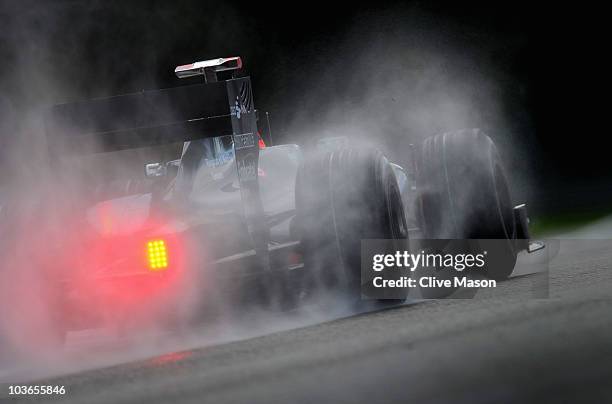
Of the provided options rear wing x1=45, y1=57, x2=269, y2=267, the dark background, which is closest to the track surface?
rear wing x1=45, y1=57, x2=269, y2=267

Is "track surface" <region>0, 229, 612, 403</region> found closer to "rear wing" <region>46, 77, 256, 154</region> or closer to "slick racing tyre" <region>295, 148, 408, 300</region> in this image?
"slick racing tyre" <region>295, 148, 408, 300</region>

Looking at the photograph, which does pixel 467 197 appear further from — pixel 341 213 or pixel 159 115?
pixel 159 115

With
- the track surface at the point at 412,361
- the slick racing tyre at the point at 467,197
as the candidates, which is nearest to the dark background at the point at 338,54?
the slick racing tyre at the point at 467,197

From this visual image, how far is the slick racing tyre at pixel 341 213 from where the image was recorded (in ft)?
17.9

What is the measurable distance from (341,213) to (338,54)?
9.81m

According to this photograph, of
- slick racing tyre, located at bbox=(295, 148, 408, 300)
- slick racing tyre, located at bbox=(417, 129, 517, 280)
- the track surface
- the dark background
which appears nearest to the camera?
the track surface

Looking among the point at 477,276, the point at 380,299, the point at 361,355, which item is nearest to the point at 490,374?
the point at 361,355

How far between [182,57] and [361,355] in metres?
11.2

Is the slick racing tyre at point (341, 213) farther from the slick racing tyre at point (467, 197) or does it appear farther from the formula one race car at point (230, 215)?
the slick racing tyre at point (467, 197)

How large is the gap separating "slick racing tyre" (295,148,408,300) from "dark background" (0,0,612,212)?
26.8ft

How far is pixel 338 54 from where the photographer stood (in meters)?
15.0

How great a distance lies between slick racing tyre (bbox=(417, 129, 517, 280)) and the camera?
21.0ft

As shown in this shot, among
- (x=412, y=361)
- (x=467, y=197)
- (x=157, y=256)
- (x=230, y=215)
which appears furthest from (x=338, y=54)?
(x=412, y=361)

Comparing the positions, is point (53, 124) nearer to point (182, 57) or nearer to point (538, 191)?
point (182, 57)
